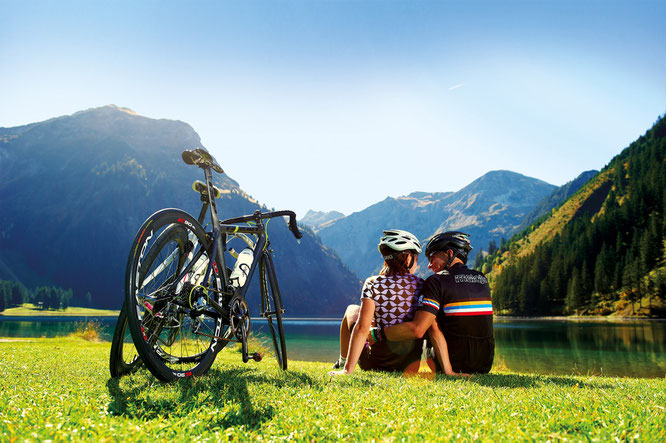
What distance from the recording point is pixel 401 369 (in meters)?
6.44

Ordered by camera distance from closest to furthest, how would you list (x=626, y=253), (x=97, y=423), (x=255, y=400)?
(x=97, y=423) < (x=255, y=400) < (x=626, y=253)

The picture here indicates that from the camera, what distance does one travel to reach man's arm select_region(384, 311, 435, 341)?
5.59m

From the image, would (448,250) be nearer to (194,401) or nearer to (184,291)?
(184,291)

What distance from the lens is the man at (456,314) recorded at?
5.74m

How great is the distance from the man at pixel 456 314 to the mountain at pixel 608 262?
4695 inches

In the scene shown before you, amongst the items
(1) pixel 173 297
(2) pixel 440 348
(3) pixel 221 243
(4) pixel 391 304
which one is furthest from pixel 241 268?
(2) pixel 440 348

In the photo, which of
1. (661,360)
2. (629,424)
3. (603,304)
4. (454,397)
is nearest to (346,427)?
(454,397)

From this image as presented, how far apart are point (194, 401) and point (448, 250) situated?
4.43m

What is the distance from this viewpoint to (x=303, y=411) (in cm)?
308

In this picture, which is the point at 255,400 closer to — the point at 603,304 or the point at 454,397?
the point at 454,397

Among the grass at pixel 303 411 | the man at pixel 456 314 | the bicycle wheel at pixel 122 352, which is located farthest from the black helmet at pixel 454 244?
the bicycle wheel at pixel 122 352

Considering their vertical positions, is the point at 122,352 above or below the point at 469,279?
below

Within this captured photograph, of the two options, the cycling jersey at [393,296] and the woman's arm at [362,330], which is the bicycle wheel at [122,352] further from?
the cycling jersey at [393,296]

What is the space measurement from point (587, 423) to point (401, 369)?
3.78 meters
